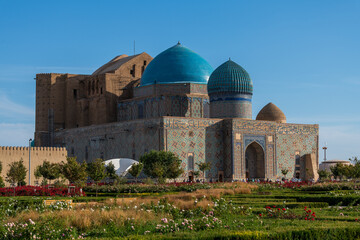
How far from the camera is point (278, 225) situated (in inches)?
439

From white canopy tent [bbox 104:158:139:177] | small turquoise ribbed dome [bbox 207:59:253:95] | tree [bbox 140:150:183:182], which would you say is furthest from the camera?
small turquoise ribbed dome [bbox 207:59:253:95]

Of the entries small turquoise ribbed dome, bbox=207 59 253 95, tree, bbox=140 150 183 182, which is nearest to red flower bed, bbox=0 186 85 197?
tree, bbox=140 150 183 182

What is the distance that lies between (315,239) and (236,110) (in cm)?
3111

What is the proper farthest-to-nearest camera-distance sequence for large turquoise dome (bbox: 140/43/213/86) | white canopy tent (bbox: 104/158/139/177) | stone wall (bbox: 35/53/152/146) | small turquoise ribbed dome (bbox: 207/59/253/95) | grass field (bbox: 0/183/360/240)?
stone wall (bbox: 35/53/152/146)
large turquoise dome (bbox: 140/43/213/86)
small turquoise ribbed dome (bbox: 207/59/253/95)
white canopy tent (bbox: 104/158/139/177)
grass field (bbox: 0/183/360/240)

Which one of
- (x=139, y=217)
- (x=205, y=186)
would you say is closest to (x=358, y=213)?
(x=139, y=217)

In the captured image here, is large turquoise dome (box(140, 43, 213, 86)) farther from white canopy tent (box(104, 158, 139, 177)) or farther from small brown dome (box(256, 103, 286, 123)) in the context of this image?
white canopy tent (box(104, 158, 139, 177))

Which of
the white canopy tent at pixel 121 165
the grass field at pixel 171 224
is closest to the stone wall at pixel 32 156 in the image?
the white canopy tent at pixel 121 165

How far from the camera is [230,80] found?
135 feet

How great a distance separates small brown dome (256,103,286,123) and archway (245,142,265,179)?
353 cm

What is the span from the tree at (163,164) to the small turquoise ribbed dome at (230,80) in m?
8.67

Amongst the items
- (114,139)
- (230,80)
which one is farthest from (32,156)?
(230,80)

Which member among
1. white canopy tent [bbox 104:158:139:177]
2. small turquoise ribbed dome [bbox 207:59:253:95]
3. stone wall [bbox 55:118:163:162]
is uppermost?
small turquoise ribbed dome [bbox 207:59:253:95]

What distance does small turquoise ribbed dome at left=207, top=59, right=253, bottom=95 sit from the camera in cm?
4109

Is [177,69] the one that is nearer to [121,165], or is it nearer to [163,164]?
[121,165]
